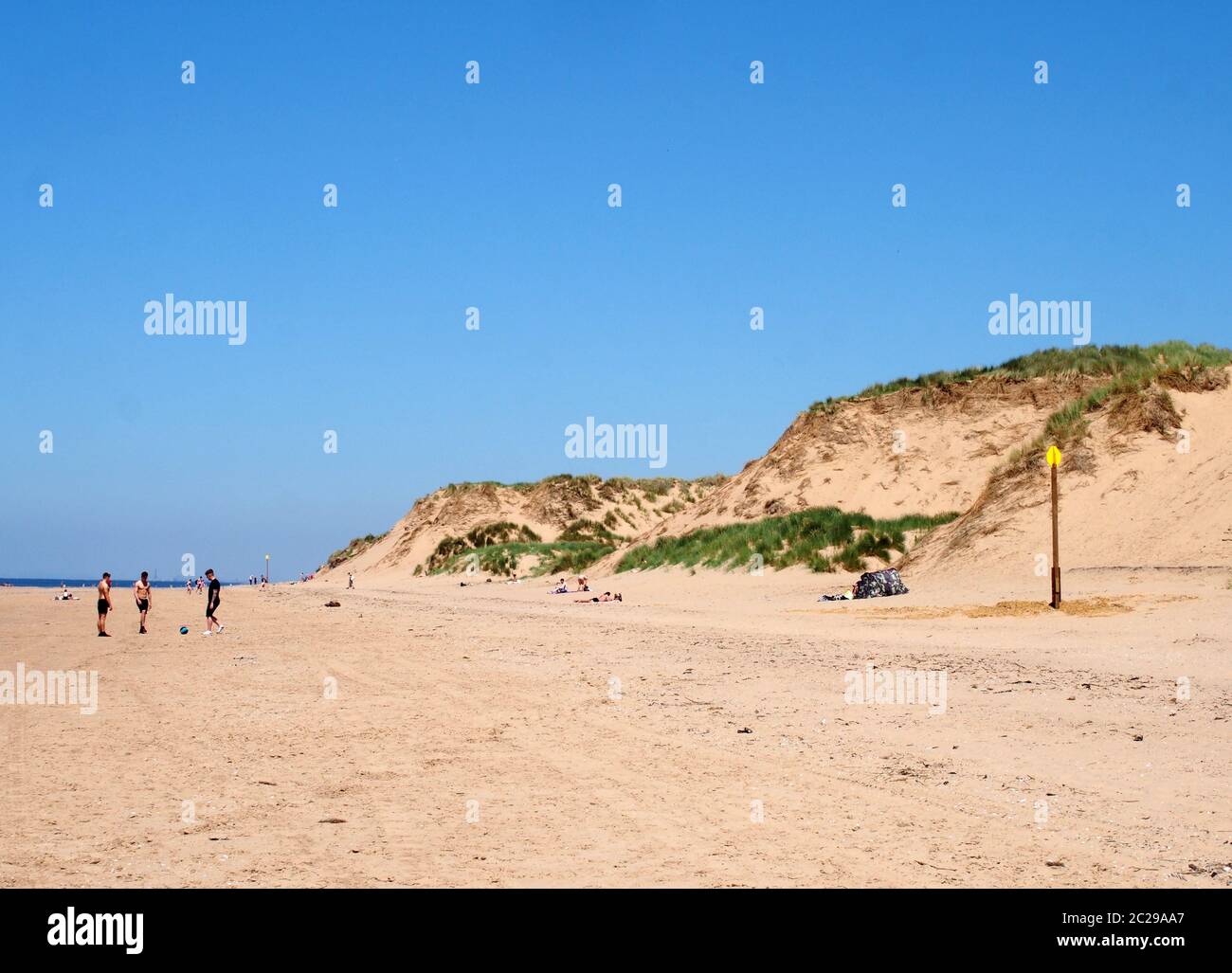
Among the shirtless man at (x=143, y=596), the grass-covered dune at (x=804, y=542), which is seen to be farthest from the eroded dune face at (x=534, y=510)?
the shirtless man at (x=143, y=596)

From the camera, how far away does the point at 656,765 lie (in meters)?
9.60

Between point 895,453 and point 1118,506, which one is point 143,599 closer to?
point 1118,506

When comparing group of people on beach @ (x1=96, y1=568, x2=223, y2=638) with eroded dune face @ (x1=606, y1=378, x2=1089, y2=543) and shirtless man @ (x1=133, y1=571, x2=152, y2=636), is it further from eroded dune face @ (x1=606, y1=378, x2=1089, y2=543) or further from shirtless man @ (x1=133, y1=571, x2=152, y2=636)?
eroded dune face @ (x1=606, y1=378, x2=1089, y2=543)

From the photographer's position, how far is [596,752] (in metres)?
10.2

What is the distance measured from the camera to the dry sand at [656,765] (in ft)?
21.6

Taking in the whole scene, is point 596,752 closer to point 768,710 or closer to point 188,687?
point 768,710

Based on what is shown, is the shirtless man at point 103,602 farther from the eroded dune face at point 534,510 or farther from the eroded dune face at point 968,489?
the eroded dune face at point 534,510

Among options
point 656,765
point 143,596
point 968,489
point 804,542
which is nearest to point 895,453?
point 968,489

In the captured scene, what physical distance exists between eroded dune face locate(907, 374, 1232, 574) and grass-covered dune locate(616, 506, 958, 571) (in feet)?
16.2

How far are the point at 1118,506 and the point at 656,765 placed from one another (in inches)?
865

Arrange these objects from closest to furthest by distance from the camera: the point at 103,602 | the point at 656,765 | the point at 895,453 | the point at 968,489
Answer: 1. the point at 656,765
2. the point at 103,602
3. the point at 968,489
4. the point at 895,453

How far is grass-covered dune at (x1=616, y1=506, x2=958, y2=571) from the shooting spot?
123 feet

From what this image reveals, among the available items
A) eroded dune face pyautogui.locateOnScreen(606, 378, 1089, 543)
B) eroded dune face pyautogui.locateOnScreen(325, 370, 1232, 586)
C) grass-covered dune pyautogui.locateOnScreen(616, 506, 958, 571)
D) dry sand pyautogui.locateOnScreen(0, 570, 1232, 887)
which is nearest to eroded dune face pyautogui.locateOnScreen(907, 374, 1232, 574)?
eroded dune face pyautogui.locateOnScreen(325, 370, 1232, 586)

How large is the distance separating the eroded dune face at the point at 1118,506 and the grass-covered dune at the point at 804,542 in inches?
194
